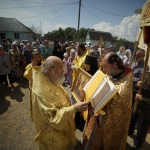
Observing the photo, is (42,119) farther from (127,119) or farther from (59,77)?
(127,119)

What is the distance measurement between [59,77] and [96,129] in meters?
1.15

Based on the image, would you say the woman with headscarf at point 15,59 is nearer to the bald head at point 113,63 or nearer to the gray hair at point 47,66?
the gray hair at point 47,66

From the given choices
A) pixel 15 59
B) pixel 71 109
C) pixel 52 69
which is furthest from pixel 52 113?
pixel 15 59

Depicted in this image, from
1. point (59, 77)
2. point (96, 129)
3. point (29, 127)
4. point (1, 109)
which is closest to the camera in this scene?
point (59, 77)

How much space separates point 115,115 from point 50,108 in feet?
3.33

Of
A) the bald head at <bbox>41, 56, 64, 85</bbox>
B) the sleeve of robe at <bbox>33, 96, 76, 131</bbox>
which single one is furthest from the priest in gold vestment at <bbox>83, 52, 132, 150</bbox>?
the bald head at <bbox>41, 56, 64, 85</bbox>

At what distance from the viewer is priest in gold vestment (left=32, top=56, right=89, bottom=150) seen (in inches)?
56.9

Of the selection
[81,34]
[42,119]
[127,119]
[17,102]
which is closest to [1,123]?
[17,102]

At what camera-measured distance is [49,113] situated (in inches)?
56.1

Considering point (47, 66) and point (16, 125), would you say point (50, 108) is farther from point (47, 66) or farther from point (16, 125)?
point (16, 125)

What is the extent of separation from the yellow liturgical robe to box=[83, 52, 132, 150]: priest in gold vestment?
0.58 metres

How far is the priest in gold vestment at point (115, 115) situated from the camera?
169 cm

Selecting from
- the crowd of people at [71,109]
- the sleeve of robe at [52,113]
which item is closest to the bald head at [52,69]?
the crowd of people at [71,109]

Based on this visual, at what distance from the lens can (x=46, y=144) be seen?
66.4 inches
